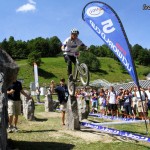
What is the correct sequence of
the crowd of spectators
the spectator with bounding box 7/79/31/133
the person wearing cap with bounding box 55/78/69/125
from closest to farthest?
the spectator with bounding box 7/79/31/133 < the person wearing cap with bounding box 55/78/69/125 < the crowd of spectators

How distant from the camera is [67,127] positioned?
Answer: 534 inches

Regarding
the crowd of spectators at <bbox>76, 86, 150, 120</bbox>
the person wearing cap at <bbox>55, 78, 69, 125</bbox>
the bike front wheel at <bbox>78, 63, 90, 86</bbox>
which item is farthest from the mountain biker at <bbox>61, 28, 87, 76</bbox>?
the crowd of spectators at <bbox>76, 86, 150, 120</bbox>

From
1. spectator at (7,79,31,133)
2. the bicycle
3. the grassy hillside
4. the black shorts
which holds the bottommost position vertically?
the black shorts

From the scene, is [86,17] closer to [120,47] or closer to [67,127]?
[120,47]

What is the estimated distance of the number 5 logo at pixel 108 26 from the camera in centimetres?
1048

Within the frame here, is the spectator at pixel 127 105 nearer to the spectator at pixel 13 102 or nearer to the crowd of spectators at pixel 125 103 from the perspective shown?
the crowd of spectators at pixel 125 103

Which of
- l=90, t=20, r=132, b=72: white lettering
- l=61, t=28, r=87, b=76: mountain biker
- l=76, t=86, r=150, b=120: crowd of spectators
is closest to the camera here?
l=90, t=20, r=132, b=72: white lettering

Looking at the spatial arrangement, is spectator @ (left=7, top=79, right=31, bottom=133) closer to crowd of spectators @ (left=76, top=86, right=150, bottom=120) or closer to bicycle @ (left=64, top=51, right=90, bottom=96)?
bicycle @ (left=64, top=51, right=90, bottom=96)

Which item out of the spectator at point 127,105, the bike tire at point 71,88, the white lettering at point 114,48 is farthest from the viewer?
the spectator at point 127,105

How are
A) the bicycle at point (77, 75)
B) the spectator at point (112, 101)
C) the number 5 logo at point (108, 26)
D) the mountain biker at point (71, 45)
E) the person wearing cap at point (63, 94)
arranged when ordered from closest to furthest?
the number 5 logo at point (108, 26), the mountain biker at point (71, 45), the bicycle at point (77, 75), the person wearing cap at point (63, 94), the spectator at point (112, 101)

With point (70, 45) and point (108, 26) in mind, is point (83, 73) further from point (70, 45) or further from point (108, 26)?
point (108, 26)

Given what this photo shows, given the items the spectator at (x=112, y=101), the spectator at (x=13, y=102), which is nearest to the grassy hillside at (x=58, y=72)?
A: the spectator at (x=112, y=101)

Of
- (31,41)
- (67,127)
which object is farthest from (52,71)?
(67,127)

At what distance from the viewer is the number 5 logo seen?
10.5 m
